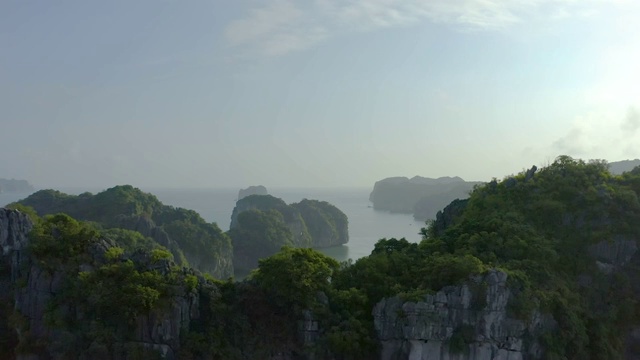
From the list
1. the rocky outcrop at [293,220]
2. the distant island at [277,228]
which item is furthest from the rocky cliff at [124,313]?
the rocky outcrop at [293,220]

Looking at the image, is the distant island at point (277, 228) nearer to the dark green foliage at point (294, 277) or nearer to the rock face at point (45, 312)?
the dark green foliage at point (294, 277)

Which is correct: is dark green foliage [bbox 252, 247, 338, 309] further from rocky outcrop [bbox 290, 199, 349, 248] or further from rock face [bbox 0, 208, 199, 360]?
rocky outcrop [bbox 290, 199, 349, 248]

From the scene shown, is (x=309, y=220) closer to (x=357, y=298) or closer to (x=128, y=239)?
(x=128, y=239)

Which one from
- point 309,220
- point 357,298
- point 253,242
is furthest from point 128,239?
point 309,220

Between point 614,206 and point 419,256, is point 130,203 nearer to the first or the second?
point 419,256

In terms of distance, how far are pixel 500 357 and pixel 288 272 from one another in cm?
762

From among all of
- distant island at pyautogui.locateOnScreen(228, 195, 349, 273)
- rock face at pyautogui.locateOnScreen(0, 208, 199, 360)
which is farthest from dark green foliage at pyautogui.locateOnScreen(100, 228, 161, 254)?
rock face at pyautogui.locateOnScreen(0, 208, 199, 360)

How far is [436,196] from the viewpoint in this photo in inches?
4552

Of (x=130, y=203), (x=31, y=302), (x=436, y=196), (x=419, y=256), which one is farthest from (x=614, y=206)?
(x=436, y=196)

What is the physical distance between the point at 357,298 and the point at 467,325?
3.75 m

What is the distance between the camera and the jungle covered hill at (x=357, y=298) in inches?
627

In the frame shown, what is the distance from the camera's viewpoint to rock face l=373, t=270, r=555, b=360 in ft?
51.8

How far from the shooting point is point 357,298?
55.7 ft

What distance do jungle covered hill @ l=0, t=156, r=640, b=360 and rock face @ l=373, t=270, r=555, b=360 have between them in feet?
0.11
